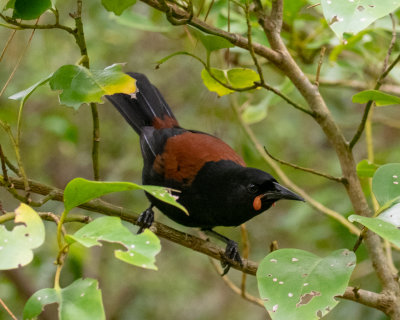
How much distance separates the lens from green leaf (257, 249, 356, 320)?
1.36m

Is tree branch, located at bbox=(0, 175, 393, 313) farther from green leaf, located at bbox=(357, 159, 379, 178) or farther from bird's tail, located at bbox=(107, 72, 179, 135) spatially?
bird's tail, located at bbox=(107, 72, 179, 135)

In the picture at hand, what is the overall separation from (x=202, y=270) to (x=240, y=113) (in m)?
3.54

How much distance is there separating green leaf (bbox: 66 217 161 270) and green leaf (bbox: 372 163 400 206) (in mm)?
690

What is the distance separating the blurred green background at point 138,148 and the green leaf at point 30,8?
5.84ft

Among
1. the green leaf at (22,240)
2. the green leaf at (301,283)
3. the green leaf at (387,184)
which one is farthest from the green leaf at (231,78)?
the green leaf at (22,240)

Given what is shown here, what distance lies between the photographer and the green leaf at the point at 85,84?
1.66 m

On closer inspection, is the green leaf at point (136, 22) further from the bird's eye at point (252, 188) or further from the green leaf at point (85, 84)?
the green leaf at point (85, 84)

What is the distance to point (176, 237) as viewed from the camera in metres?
2.07

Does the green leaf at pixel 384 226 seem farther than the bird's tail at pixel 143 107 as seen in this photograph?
No

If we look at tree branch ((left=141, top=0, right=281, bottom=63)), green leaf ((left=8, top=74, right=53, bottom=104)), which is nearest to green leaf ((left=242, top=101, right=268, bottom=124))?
tree branch ((left=141, top=0, right=281, bottom=63))

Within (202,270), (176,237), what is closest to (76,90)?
(176,237)

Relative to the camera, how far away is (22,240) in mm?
1178

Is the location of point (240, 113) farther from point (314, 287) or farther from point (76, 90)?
point (314, 287)

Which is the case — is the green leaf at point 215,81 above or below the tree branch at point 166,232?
above
